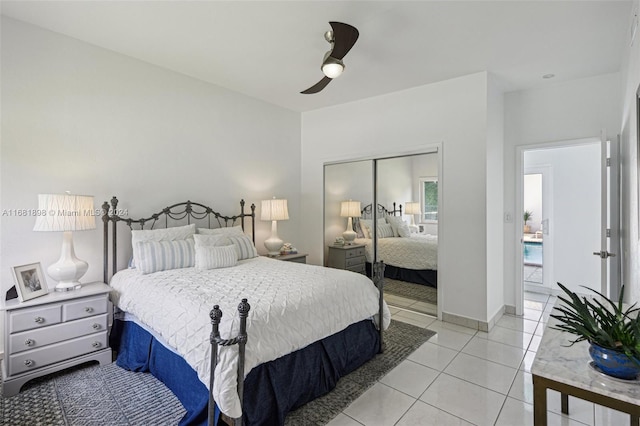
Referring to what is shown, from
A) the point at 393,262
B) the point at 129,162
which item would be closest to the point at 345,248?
the point at 393,262

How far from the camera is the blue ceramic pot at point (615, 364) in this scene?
110cm

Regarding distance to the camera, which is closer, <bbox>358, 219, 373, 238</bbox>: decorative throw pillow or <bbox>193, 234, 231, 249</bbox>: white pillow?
<bbox>193, 234, 231, 249</bbox>: white pillow

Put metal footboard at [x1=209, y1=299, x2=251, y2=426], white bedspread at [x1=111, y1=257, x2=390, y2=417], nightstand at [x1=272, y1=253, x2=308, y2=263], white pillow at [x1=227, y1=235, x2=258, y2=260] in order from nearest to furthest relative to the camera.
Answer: metal footboard at [x1=209, y1=299, x2=251, y2=426], white bedspread at [x1=111, y1=257, x2=390, y2=417], white pillow at [x1=227, y1=235, x2=258, y2=260], nightstand at [x1=272, y1=253, x2=308, y2=263]

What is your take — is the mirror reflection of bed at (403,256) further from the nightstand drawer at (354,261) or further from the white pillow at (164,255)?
the white pillow at (164,255)

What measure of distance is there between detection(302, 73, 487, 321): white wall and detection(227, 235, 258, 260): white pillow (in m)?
2.06

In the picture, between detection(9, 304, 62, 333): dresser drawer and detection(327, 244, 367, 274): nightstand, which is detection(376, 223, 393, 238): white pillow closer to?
detection(327, 244, 367, 274): nightstand

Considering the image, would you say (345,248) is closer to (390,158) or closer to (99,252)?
(390,158)

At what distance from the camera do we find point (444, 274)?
3.79 meters

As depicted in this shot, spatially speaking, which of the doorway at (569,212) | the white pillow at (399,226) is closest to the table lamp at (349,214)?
the white pillow at (399,226)

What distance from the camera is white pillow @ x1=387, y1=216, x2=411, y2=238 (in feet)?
13.7

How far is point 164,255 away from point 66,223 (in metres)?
0.80

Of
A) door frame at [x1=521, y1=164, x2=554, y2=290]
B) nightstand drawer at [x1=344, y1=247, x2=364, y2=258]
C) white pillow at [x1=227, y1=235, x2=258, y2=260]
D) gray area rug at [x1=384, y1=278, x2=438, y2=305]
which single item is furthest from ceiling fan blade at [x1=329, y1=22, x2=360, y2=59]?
door frame at [x1=521, y1=164, x2=554, y2=290]

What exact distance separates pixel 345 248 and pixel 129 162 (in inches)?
118

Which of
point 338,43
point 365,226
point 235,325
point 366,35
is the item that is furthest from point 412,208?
point 235,325
